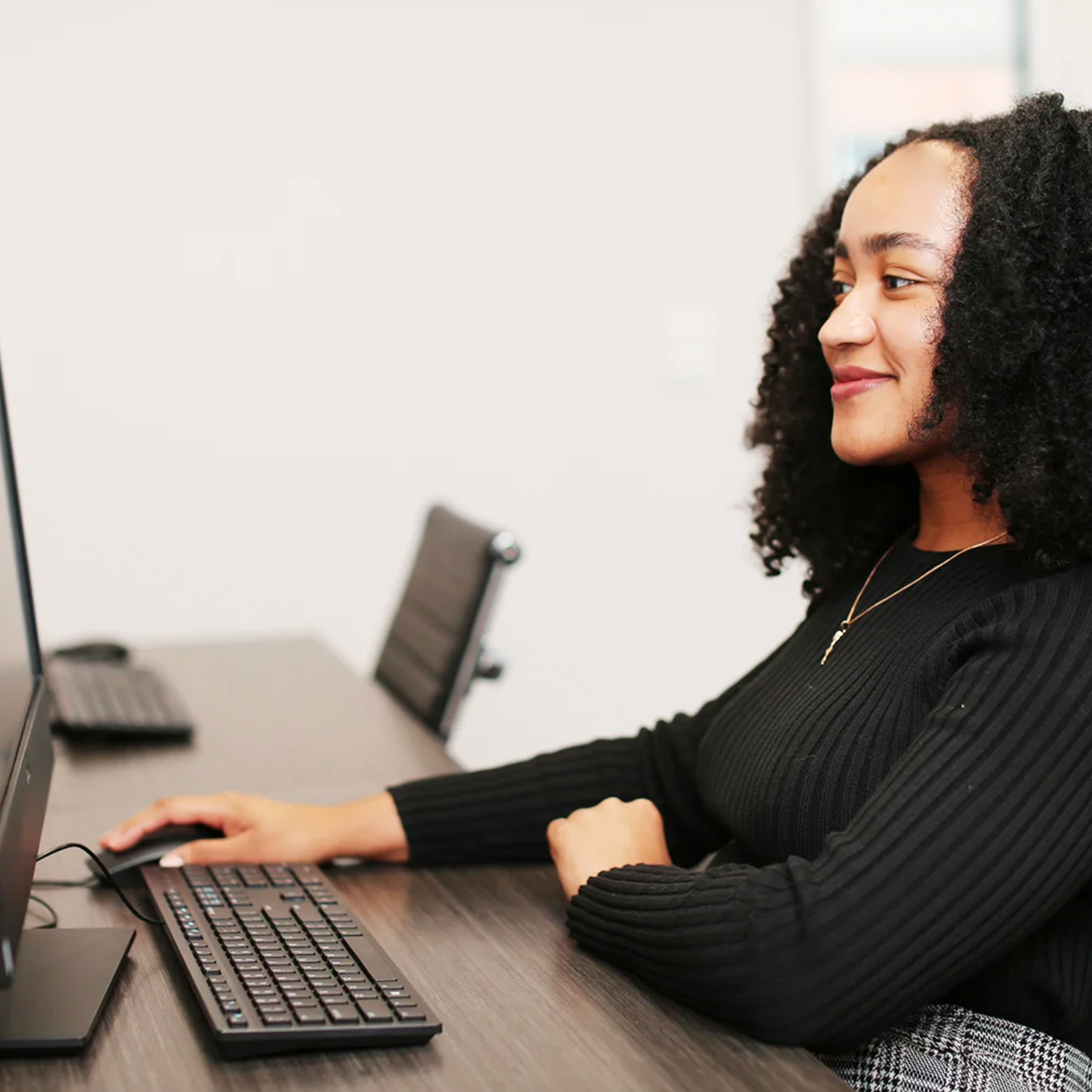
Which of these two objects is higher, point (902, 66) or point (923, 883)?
point (902, 66)

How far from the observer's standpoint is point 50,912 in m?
1.10

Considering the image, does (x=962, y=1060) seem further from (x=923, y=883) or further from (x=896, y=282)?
(x=896, y=282)

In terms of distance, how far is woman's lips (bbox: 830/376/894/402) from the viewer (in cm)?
119

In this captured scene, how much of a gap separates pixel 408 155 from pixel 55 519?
3.21 feet

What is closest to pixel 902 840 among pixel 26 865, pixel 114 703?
pixel 26 865

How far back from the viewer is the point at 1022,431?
109 cm

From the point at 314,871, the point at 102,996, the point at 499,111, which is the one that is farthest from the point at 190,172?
the point at 102,996

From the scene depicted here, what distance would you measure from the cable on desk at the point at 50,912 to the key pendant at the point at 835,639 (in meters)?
0.64

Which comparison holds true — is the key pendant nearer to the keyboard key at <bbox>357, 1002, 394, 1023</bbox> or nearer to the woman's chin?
the woman's chin

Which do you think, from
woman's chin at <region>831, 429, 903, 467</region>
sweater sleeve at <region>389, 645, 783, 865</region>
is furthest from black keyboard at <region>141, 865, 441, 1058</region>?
woman's chin at <region>831, 429, 903, 467</region>

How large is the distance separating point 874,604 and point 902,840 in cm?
38

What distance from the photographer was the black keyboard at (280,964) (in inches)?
33.1

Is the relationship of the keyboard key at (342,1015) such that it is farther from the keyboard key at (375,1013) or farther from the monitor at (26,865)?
the monitor at (26,865)

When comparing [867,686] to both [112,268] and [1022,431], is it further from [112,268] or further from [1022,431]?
[112,268]
